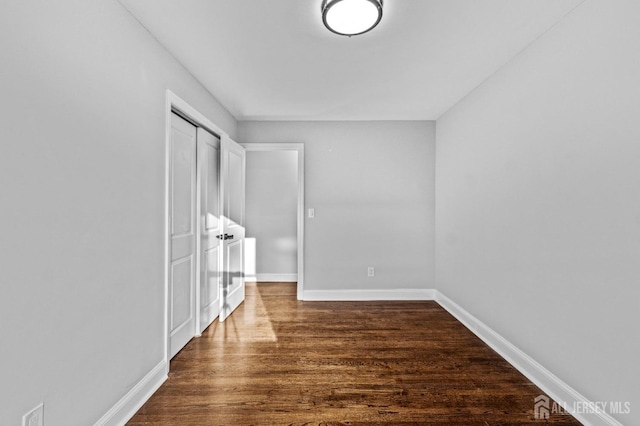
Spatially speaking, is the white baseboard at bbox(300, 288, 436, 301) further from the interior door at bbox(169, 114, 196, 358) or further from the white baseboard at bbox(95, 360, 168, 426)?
the white baseboard at bbox(95, 360, 168, 426)

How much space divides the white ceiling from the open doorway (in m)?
1.89

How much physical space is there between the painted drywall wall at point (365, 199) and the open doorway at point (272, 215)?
117 cm

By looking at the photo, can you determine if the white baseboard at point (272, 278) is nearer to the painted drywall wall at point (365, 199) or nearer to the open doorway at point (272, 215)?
the open doorway at point (272, 215)

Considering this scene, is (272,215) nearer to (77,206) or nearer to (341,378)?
(341,378)

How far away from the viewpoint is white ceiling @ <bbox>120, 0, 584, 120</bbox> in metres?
1.78

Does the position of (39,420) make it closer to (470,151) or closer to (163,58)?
(163,58)

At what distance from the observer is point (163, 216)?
85.0 inches

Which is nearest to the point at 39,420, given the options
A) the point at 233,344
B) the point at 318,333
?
the point at 233,344

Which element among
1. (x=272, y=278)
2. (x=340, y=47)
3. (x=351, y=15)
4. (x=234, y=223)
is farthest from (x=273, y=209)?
(x=351, y=15)

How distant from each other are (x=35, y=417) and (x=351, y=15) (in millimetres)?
2479

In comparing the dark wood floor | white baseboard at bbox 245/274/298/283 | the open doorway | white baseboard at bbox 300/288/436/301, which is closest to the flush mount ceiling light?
the dark wood floor

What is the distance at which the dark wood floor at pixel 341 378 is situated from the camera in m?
1.79

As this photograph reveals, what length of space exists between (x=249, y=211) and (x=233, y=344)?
2.81m

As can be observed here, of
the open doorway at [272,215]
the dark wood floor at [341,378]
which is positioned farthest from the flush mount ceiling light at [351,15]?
the open doorway at [272,215]
